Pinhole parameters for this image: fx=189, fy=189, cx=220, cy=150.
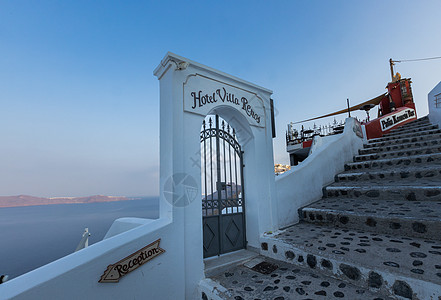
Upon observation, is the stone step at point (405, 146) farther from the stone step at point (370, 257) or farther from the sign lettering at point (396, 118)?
the sign lettering at point (396, 118)

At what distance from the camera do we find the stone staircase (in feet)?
6.16

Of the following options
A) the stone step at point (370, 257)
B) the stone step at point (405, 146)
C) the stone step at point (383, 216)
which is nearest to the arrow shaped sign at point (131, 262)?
the stone step at point (370, 257)

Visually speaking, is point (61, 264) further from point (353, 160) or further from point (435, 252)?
point (353, 160)

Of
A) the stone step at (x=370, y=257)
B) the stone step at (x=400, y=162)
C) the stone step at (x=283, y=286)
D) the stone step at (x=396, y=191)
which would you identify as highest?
the stone step at (x=400, y=162)

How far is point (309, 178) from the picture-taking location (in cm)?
455

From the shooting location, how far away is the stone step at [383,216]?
98.0 inches

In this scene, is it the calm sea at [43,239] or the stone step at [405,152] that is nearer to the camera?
the stone step at [405,152]

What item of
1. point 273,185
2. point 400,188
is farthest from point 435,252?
point 273,185

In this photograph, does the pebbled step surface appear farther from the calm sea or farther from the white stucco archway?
the calm sea

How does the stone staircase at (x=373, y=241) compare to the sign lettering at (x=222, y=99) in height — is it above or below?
below

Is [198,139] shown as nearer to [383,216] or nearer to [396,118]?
[383,216]

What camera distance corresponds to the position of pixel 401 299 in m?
1.78

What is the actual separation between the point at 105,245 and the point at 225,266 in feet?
6.05

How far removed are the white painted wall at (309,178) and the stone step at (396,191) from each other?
1.70 ft
